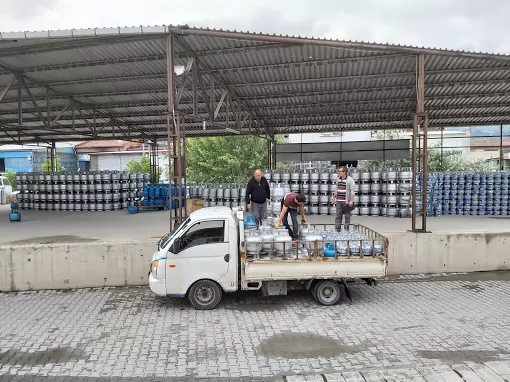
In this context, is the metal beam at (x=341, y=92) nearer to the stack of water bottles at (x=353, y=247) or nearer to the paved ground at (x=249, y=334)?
the paved ground at (x=249, y=334)

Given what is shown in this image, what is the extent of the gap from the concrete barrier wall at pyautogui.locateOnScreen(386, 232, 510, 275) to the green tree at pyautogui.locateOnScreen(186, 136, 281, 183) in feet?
73.2

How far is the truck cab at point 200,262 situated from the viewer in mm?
7086

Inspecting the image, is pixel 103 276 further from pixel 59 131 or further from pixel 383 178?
pixel 59 131

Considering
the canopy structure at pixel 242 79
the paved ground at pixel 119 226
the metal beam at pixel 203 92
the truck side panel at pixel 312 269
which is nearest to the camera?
the truck side panel at pixel 312 269

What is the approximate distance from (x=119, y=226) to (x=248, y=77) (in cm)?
657

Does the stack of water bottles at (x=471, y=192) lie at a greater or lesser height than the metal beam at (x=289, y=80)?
lesser

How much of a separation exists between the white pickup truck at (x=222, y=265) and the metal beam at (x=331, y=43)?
473 centimetres

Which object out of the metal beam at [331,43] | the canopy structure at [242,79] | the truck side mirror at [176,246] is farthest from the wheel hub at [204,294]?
the metal beam at [331,43]

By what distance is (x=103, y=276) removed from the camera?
29.6ft

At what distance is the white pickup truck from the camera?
7.05 meters

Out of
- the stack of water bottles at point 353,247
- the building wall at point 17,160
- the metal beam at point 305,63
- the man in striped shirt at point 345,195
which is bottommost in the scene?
the stack of water bottles at point 353,247

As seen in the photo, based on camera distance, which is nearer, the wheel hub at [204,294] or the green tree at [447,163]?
the wheel hub at [204,294]

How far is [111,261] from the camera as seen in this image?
905 centimetres

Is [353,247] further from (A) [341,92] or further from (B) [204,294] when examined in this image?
(A) [341,92]
